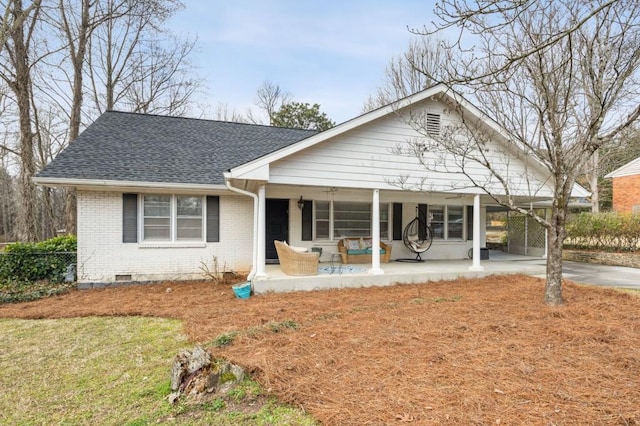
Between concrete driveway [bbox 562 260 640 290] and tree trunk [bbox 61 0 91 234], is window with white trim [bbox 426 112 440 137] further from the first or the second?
tree trunk [bbox 61 0 91 234]

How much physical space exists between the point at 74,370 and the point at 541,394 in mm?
4978

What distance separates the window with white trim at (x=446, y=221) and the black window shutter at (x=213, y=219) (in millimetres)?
6925

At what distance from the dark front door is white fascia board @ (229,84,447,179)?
3134 mm

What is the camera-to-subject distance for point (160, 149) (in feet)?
32.2

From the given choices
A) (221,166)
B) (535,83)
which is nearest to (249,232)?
(221,166)

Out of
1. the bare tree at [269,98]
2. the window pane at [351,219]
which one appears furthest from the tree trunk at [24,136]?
the bare tree at [269,98]

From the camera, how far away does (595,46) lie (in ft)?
18.7

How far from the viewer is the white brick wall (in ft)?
27.0

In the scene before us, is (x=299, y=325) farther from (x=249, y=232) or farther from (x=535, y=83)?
(x=535, y=83)

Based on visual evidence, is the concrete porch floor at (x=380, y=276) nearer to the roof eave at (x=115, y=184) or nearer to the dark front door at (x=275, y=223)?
the dark front door at (x=275, y=223)

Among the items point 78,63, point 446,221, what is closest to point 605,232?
point 446,221

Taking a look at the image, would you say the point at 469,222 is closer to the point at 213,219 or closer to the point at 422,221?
the point at 422,221

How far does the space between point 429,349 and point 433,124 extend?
6.16m

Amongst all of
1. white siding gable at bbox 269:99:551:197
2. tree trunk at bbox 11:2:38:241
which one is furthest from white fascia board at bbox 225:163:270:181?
tree trunk at bbox 11:2:38:241
